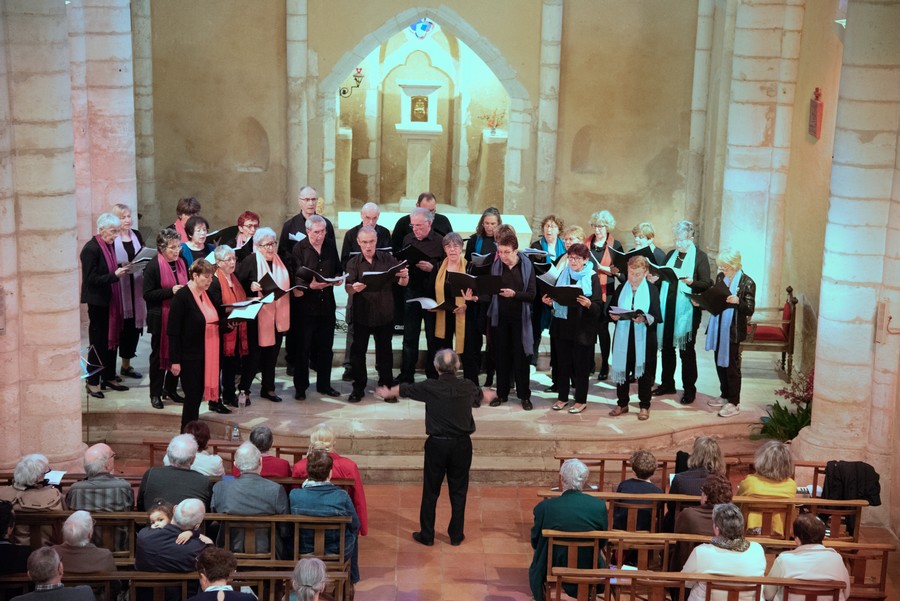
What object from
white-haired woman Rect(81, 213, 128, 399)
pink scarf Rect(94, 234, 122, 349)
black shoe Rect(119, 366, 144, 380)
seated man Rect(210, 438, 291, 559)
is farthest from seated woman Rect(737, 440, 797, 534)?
black shoe Rect(119, 366, 144, 380)

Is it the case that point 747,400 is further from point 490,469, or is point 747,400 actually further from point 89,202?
point 89,202

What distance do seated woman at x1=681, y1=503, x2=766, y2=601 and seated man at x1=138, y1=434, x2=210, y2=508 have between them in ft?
9.57

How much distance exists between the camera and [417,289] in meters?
11.5

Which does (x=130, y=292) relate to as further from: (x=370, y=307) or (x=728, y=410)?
(x=728, y=410)

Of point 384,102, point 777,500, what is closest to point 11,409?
point 777,500

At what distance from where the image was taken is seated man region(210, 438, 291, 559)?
7.90 meters

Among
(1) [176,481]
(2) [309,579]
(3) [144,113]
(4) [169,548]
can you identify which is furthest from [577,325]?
(3) [144,113]

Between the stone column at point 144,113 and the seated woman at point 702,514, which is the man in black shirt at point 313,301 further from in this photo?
the stone column at point 144,113

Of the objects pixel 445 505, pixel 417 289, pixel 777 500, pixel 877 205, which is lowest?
pixel 445 505

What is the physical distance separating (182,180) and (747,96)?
639 cm

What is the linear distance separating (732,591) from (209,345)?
4.72m

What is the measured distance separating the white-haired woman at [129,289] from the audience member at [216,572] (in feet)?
15.6

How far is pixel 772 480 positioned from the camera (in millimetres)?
8320

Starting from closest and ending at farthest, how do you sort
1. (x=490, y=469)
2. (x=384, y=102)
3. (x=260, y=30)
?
(x=490, y=469) → (x=260, y=30) → (x=384, y=102)
